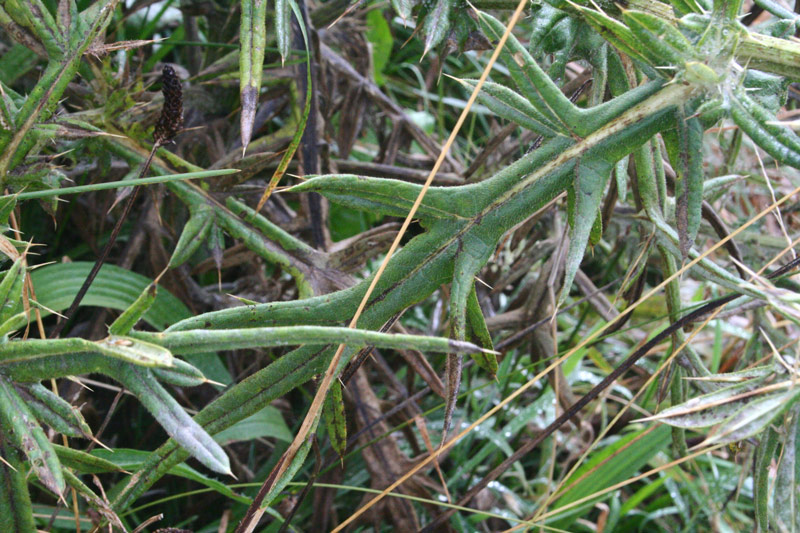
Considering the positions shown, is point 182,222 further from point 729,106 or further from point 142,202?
point 729,106

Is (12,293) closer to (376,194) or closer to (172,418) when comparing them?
(172,418)

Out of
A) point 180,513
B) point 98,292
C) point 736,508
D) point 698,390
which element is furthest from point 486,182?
point 736,508

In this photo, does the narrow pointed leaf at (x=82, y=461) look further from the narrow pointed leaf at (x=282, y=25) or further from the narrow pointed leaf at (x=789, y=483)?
the narrow pointed leaf at (x=789, y=483)

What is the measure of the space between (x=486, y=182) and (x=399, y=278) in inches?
6.2

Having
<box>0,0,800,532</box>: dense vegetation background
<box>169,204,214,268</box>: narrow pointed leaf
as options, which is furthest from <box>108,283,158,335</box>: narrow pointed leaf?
<box>169,204,214,268</box>: narrow pointed leaf

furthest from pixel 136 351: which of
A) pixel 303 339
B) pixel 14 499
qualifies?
pixel 14 499

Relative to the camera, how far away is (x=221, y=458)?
59 cm

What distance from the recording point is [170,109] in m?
0.98

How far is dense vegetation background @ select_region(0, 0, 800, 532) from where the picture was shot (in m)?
0.72

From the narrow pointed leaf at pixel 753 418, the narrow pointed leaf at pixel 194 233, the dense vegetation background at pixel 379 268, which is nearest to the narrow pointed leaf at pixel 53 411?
the dense vegetation background at pixel 379 268

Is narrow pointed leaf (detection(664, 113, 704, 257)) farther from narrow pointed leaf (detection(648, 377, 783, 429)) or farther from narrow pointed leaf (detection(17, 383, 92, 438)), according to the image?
narrow pointed leaf (detection(17, 383, 92, 438))

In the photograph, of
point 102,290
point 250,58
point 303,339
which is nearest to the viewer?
point 303,339

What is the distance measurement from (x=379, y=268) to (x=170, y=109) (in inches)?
18.0

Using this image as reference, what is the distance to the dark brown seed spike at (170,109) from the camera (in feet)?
3.20
